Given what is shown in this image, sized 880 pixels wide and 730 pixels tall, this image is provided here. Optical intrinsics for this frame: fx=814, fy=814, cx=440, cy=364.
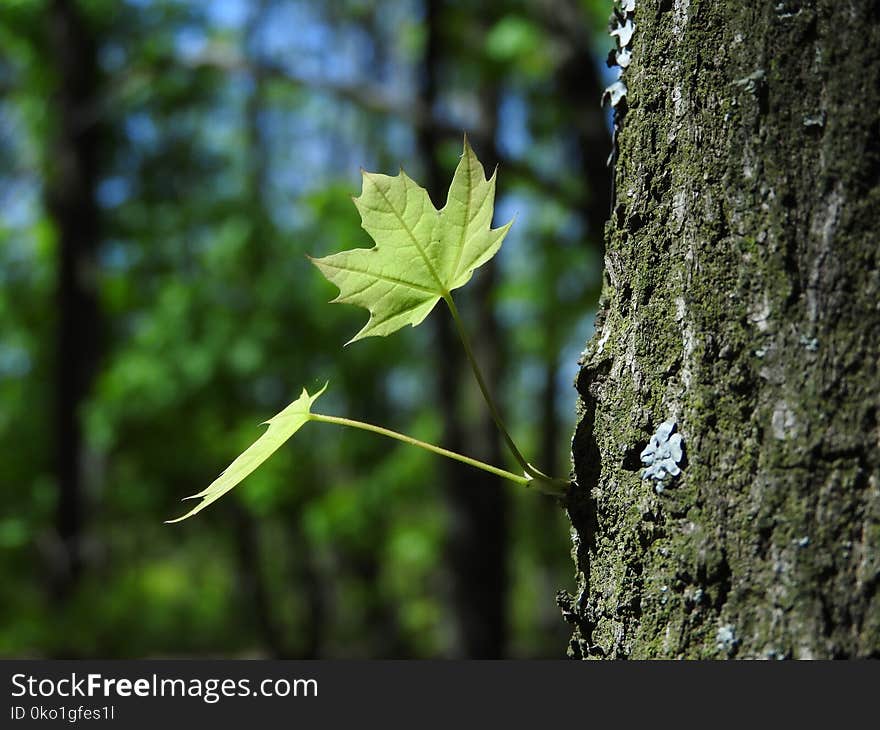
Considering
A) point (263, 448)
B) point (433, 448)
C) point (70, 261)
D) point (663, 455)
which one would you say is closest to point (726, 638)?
point (663, 455)

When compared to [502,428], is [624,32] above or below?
above

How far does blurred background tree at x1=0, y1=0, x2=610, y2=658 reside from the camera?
471 cm

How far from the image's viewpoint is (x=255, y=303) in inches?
313

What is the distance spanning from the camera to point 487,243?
825mm

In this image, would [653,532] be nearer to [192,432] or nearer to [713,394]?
[713,394]

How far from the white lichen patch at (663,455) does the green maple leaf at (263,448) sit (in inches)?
12.6

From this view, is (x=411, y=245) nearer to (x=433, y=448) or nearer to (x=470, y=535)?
(x=433, y=448)

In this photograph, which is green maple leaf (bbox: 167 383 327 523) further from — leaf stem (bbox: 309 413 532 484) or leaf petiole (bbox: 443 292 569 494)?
leaf petiole (bbox: 443 292 569 494)

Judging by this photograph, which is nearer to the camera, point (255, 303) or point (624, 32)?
point (624, 32)

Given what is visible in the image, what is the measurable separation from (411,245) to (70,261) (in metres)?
7.18

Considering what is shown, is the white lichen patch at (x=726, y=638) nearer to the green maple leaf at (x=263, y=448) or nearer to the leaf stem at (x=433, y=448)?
the leaf stem at (x=433, y=448)

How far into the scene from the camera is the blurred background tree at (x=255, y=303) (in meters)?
4.71

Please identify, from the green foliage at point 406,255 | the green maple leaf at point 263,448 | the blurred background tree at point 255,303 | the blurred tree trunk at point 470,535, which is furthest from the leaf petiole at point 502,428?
the blurred tree trunk at point 470,535

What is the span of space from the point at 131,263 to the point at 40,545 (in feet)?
11.9
